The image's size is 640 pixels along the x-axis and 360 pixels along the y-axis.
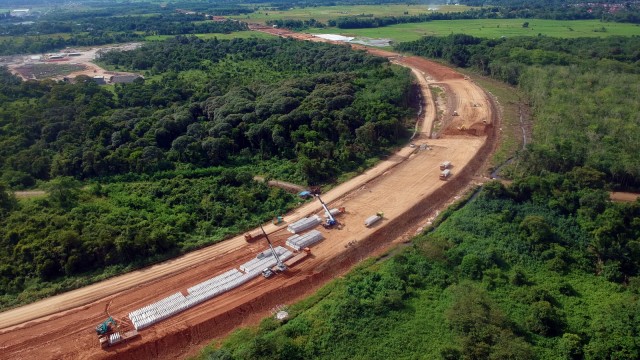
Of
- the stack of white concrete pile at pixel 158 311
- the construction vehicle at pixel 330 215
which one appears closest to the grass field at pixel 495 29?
the construction vehicle at pixel 330 215

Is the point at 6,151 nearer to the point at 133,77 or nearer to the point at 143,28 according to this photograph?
the point at 133,77

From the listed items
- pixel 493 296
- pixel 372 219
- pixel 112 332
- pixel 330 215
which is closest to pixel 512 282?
pixel 493 296

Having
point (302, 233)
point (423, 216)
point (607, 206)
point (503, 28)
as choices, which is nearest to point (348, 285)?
point (302, 233)

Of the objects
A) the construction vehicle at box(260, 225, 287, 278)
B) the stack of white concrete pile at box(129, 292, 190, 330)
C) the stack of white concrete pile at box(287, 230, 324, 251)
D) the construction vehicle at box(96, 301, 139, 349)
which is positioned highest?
the stack of white concrete pile at box(287, 230, 324, 251)

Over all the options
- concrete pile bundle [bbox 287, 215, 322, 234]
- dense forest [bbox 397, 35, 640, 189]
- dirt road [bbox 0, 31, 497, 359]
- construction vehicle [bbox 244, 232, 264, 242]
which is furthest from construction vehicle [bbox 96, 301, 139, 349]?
dense forest [bbox 397, 35, 640, 189]

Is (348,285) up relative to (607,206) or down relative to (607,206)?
down

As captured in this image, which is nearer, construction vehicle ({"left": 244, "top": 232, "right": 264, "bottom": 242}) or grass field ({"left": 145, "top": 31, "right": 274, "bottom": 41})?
construction vehicle ({"left": 244, "top": 232, "right": 264, "bottom": 242})

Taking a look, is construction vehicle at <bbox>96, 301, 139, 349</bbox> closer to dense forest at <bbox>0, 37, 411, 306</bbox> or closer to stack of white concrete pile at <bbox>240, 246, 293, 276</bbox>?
dense forest at <bbox>0, 37, 411, 306</bbox>

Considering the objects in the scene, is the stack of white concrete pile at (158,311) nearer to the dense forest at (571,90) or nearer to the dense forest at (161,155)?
the dense forest at (161,155)
